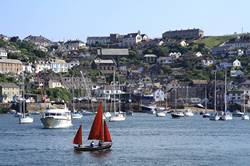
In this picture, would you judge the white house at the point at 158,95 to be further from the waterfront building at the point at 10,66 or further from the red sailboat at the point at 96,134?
the red sailboat at the point at 96,134

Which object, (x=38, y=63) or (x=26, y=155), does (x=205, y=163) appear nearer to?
(x=26, y=155)

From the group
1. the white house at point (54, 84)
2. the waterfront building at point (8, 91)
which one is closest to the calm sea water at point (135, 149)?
the waterfront building at point (8, 91)

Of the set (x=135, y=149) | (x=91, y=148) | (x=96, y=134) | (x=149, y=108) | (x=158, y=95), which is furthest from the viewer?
(x=158, y=95)

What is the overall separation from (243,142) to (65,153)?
19.0 meters

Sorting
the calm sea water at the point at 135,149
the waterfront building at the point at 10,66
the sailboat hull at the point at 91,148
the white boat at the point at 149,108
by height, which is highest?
the waterfront building at the point at 10,66

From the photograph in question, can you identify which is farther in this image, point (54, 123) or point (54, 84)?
point (54, 84)

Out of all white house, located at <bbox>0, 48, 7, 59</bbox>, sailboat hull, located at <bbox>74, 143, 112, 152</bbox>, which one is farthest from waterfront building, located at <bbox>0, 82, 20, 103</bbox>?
sailboat hull, located at <bbox>74, 143, 112, 152</bbox>

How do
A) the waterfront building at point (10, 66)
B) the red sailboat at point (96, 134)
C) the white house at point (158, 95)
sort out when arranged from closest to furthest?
the red sailboat at point (96, 134) → the white house at point (158, 95) → the waterfront building at point (10, 66)

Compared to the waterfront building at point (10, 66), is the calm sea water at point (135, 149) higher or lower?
lower

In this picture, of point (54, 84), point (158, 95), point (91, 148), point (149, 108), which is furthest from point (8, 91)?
point (91, 148)

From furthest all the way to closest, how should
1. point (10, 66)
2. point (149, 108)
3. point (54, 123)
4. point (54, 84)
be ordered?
1. point (10, 66)
2. point (54, 84)
3. point (149, 108)
4. point (54, 123)

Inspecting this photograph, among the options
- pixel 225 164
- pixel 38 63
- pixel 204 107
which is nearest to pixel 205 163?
pixel 225 164

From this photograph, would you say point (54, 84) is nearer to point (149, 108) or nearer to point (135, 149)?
point (149, 108)

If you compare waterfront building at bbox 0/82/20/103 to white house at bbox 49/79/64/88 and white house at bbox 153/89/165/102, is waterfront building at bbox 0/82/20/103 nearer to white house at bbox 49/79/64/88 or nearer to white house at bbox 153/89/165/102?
white house at bbox 49/79/64/88
